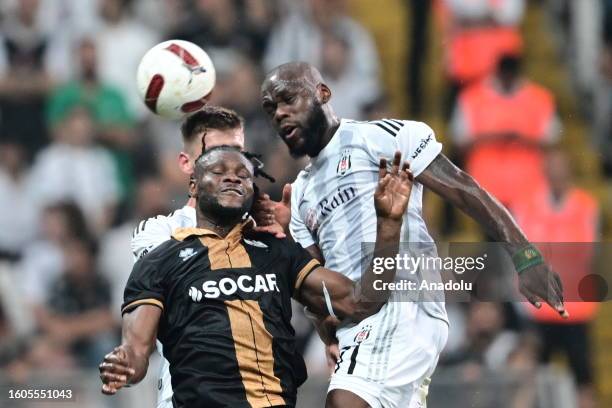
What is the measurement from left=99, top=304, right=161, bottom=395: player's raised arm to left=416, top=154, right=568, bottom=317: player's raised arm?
64.7 inches

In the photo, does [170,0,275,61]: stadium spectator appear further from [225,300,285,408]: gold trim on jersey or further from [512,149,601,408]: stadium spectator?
[225,300,285,408]: gold trim on jersey

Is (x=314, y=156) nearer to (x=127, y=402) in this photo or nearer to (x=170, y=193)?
(x=127, y=402)

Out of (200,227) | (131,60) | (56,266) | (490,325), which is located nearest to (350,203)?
(200,227)

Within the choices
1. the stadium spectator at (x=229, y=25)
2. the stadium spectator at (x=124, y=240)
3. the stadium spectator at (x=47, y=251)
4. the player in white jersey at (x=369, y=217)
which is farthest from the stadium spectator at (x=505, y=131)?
the player in white jersey at (x=369, y=217)

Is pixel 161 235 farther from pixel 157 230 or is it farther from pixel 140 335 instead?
pixel 140 335

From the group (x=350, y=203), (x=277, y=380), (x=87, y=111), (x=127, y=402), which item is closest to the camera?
(x=277, y=380)

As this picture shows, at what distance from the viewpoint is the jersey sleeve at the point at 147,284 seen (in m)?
6.54

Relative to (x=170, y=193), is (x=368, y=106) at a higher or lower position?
higher

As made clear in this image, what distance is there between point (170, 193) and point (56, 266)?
118cm

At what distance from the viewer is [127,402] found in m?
10.2

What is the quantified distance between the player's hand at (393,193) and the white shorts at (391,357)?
2.08 ft

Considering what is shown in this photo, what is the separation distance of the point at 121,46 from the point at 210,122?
228 inches

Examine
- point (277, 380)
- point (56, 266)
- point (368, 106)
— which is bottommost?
point (277, 380)

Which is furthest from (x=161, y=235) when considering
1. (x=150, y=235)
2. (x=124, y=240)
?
(x=124, y=240)
